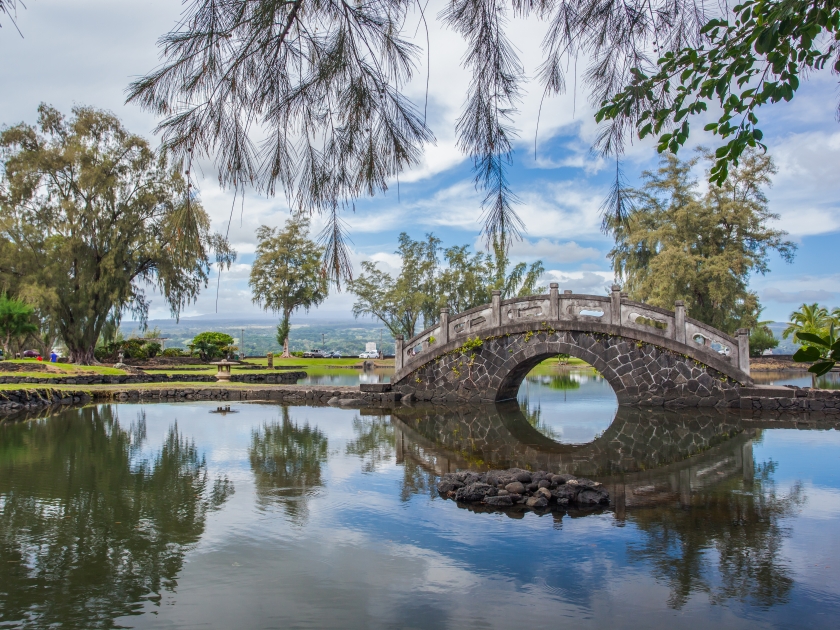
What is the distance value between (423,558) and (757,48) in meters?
3.97

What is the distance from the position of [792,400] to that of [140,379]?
20.0 m

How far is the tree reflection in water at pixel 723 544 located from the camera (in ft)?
13.7

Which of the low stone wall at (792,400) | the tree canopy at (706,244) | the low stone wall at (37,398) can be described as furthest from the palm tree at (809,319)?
the low stone wall at (37,398)

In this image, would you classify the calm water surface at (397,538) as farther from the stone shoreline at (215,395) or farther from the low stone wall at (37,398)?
the stone shoreline at (215,395)

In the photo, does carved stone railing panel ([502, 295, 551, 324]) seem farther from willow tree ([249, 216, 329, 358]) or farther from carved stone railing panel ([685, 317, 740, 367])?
willow tree ([249, 216, 329, 358])

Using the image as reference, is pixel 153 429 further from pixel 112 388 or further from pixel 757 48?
pixel 757 48

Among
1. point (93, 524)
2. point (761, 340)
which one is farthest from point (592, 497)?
point (761, 340)

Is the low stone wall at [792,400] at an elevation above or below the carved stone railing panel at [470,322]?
below

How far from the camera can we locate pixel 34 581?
4254 millimetres

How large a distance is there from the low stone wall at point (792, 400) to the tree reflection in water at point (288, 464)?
9745mm

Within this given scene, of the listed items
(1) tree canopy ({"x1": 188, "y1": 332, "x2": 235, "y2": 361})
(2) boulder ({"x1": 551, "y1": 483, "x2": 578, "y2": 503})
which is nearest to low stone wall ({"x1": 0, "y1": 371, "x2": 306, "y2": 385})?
(1) tree canopy ({"x1": 188, "y1": 332, "x2": 235, "y2": 361})

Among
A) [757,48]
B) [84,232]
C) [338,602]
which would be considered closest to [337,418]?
[338,602]

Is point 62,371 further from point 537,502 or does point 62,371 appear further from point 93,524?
point 537,502

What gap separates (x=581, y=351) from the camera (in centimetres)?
1558
